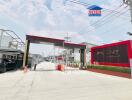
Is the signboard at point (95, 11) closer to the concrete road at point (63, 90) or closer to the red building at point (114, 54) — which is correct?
the concrete road at point (63, 90)

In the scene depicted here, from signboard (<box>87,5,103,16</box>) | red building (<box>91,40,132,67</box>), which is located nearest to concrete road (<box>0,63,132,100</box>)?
signboard (<box>87,5,103,16</box>)

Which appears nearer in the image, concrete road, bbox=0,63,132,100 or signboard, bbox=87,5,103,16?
concrete road, bbox=0,63,132,100

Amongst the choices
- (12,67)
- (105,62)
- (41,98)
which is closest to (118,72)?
(105,62)

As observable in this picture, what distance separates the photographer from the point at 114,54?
26344mm

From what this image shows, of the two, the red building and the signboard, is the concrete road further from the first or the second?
the red building

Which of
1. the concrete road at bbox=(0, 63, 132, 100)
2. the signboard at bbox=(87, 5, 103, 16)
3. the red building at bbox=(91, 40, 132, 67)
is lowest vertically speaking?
the concrete road at bbox=(0, 63, 132, 100)

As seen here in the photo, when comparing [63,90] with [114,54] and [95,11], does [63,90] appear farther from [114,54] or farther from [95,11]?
[114,54]

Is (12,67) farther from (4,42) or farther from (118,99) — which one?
(118,99)

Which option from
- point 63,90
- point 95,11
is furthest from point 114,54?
point 63,90

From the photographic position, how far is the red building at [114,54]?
23.0 meters

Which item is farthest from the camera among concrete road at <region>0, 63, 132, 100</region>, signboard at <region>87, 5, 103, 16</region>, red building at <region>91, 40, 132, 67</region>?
red building at <region>91, 40, 132, 67</region>

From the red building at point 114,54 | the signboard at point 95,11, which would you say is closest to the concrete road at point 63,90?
the signboard at point 95,11

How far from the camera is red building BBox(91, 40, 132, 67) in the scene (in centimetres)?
2295

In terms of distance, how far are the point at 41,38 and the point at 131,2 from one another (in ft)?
63.9
